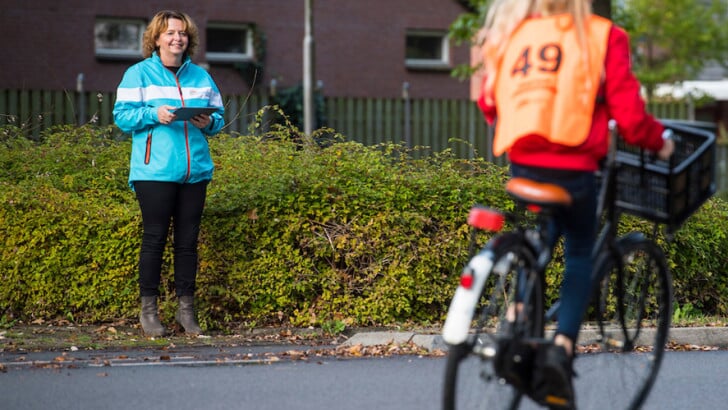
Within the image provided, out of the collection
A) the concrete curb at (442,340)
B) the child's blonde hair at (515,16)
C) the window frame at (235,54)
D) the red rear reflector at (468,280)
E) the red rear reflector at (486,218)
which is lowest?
the concrete curb at (442,340)

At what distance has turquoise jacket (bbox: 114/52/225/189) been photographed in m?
7.58

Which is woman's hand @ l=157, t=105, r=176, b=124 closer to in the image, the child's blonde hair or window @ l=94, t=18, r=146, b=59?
the child's blonde hair

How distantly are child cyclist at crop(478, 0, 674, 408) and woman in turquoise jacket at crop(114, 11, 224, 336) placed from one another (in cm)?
332

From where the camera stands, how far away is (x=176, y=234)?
7.76 m

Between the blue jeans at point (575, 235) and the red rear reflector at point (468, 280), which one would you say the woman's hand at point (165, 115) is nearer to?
the blue jeans at point (575, 235)

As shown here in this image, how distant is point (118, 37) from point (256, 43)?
3311mm

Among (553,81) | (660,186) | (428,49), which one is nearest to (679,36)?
(428,49)

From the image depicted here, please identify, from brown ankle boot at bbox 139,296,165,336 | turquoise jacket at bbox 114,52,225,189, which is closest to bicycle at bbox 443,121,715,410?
turquoise jacket at bbox 114,52,225,189

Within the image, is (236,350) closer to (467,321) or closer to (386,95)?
(467,321)

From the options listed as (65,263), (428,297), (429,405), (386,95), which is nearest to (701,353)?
(428,297)

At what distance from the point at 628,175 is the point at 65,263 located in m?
4.48

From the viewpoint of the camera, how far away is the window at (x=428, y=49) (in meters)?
31.9

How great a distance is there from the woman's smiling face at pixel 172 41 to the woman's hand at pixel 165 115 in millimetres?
484

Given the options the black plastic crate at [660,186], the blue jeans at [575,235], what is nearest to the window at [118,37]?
the black plastic crate at [660,186]
